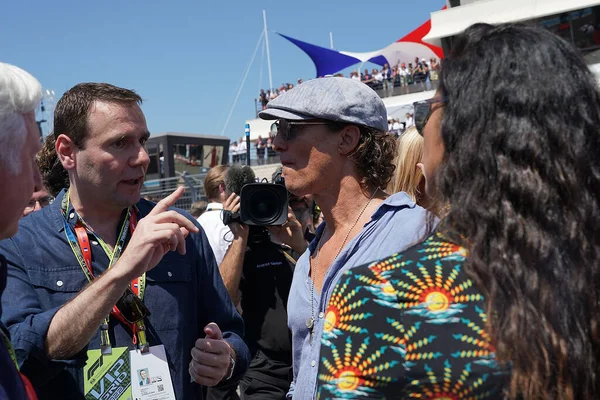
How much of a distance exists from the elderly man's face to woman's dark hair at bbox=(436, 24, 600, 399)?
111 centimetres

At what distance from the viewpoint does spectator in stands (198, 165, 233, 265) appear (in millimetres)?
4850

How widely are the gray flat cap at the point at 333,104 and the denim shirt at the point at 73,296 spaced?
0.71m

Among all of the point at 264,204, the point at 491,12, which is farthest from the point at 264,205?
the point at 491,12

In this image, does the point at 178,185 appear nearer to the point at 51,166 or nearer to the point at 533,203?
the point at 51,166

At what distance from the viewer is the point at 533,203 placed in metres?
1.12

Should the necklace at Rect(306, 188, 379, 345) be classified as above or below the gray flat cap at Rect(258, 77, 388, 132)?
below

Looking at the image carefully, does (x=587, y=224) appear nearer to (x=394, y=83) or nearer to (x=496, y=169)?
(x=496, y=169)

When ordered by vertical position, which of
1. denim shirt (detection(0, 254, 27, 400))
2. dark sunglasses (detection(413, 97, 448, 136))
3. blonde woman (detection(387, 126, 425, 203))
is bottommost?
denim shirt (detection(0, 254, 27, 400))

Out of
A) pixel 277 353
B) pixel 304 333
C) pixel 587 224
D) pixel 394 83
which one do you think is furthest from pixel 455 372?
pixel 394 83

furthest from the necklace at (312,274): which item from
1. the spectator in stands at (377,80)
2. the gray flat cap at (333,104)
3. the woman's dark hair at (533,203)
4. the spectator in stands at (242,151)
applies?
the spectator in stands at (377,80)

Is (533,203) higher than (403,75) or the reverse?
the reverse

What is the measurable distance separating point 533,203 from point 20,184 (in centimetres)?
127

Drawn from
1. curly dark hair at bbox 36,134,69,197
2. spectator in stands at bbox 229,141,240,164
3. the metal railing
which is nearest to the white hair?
curly dark hair at bbox 36,134,69,197

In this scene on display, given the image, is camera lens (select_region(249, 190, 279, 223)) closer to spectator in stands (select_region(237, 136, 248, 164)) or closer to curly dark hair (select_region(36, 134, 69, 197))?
curly dark hair (select_region(36, 134, 69, 197))
